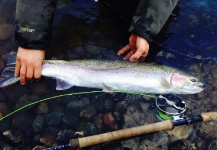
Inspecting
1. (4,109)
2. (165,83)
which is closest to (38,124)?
(4,109)

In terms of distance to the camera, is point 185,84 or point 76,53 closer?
point 185,84

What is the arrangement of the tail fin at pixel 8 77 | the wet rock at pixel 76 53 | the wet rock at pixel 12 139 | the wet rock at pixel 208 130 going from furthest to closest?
the wet rock at pixel 76 53, the wet rock at pixel 208 130, the tail fin at pixel 8 77, the wet rock at pixel 12 139

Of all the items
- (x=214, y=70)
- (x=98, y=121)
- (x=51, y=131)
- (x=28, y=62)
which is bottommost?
(x=51, y=131)

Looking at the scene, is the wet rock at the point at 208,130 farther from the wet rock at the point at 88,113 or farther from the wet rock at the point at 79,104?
the wet rock at the point at 79,104

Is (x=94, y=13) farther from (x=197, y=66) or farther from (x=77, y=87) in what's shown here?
(x=197, y=66)

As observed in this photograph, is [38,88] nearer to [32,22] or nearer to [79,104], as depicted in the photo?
[79,104]

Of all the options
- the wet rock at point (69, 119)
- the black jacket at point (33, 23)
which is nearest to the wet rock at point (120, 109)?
the wet rock at point (69, 119)

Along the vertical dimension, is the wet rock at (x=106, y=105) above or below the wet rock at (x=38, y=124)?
above
